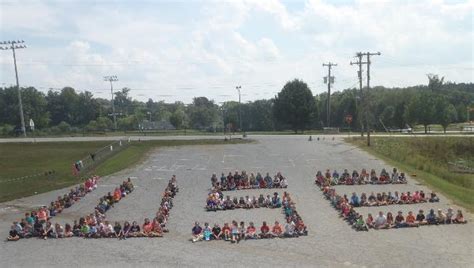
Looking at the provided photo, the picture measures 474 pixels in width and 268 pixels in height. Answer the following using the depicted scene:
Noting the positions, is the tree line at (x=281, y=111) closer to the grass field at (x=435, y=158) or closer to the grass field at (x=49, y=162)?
the grass field at (x=435, y=158)

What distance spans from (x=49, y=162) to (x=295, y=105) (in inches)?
1693

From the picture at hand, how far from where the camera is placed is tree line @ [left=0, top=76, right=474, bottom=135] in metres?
82.4

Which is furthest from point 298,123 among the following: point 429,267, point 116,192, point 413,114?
point 429,267

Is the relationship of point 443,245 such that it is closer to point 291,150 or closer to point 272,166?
point 272,166

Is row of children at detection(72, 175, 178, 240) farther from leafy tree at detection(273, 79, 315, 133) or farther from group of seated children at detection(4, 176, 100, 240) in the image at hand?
leafy tree at detection(273, 79, 315, 133)

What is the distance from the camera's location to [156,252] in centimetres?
2069

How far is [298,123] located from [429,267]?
6592cm

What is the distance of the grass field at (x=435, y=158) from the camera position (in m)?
32.9

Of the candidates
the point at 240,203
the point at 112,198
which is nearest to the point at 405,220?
the point at 240,203

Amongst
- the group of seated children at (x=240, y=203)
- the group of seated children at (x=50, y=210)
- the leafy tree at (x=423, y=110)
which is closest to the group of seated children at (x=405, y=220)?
the group of seated children at (x=240, y=203)

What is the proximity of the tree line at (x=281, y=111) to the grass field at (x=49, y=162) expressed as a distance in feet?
71.2

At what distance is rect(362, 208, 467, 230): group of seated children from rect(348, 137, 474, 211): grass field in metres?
3.55

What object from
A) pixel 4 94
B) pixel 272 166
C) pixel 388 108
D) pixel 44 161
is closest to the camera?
pixel 272 166

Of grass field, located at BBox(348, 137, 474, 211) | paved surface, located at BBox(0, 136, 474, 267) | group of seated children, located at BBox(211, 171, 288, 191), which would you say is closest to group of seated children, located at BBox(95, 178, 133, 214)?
paved surface, located at BBox(0, 136, 474, 267)
